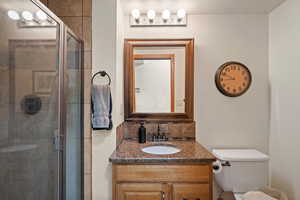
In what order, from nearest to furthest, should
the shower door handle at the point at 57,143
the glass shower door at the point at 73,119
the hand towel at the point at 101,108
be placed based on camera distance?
1. the shower door handle at the point at 57,143
2. the glass shower door at the point at 73,119
3. the hand towel at the point at 101,108

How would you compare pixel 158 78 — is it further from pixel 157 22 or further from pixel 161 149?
pixel 161 149

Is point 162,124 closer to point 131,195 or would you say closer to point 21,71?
point 131,195

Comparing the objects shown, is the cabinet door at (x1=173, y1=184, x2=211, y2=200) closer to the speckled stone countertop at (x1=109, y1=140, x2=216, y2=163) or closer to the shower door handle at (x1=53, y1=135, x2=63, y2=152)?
the speckled stone countertop at (x1=109, y1=140, x2=216, y2=163)

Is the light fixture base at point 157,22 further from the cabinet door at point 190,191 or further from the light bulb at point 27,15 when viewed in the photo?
the cabinet door at point 190,191

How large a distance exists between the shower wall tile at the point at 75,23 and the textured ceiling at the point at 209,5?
471 millimetres

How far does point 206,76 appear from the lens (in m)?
2.21

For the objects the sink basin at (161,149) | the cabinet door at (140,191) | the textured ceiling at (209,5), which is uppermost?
the textured ceiling at (209,5)

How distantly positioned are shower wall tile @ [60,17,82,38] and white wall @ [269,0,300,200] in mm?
1806

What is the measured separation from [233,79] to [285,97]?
49 cm

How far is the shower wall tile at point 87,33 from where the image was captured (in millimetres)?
1749

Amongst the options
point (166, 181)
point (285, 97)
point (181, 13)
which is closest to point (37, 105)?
point (166, 181)

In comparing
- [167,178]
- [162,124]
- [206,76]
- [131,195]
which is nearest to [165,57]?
[206,76]

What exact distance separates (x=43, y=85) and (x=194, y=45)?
1535mm

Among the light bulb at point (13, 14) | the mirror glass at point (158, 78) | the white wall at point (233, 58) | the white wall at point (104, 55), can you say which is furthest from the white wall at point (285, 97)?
the light bulb at point (13, 14)
